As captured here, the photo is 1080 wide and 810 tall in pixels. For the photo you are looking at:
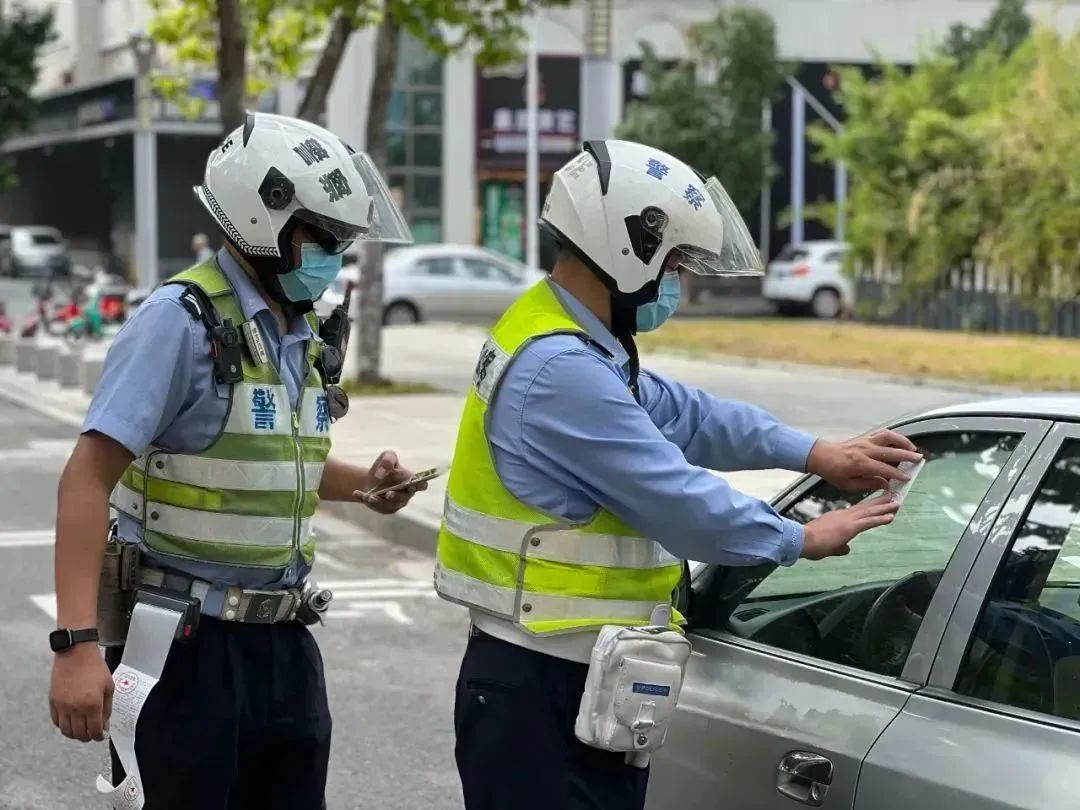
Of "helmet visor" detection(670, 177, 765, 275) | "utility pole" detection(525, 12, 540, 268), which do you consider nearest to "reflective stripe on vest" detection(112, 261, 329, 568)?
"helmet visor" detection(670, 177, 765, 275)

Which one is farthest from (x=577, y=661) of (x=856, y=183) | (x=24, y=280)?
(x=24, y=280)

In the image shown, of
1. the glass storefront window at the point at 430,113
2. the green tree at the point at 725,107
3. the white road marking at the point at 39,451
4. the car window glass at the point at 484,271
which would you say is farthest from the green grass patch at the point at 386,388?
the glass storefront window at the point at 430,113

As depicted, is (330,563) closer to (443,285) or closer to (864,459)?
(864,459)

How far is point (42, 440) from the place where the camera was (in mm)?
14977

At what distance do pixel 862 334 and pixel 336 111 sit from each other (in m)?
18.9

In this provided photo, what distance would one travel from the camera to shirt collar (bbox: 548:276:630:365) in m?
3.04

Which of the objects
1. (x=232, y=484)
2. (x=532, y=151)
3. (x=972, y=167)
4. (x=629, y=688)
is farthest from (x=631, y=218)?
(x=532, y=151)

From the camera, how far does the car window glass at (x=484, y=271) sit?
30.0m

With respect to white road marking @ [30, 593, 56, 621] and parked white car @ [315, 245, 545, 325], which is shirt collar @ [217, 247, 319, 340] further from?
parked white car @ [315, 245, 545, 325]

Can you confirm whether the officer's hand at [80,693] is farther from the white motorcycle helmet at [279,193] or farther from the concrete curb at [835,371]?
the concrete curb at [835,371]

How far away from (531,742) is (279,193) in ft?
3.59

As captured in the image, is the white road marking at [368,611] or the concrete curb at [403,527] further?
the concrete curb at [403,527]

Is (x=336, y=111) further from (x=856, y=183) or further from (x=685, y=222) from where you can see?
(x=685, y=222)

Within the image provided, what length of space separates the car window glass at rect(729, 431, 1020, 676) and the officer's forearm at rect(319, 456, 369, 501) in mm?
825
